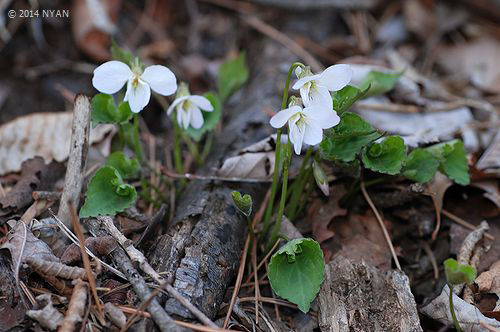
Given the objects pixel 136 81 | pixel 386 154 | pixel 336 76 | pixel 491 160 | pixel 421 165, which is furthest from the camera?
pixel 491 160

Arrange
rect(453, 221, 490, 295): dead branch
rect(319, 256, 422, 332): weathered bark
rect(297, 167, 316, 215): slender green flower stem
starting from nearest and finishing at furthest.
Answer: rect(319, 256, 422, 332): weathered bark < rect(453, 221, 490, 295): dead branch < rect(297, 167, 316, 215): slender green flower stem

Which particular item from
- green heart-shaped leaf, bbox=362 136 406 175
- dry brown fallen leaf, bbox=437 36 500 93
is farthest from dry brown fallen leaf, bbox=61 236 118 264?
dry brown fallen leaf, bbox=437 36 500 93

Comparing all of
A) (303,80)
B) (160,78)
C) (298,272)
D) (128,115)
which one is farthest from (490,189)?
(128,115)

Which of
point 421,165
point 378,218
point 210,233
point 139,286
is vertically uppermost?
point 139,286

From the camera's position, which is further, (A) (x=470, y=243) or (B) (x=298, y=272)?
(A) (x=470, y=243)

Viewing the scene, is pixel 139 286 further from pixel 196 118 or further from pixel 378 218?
pixel 378 218

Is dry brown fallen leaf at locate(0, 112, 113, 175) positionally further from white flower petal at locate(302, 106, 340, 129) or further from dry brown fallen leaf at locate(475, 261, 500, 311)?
dry brown fallen leaf at locate(475, 261, 500, 311)

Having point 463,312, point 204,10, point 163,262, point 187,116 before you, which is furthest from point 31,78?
point 463,312

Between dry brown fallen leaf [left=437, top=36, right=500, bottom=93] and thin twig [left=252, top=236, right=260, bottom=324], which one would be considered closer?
thin twig [left=252, top=236, right=260, bottom=324]
